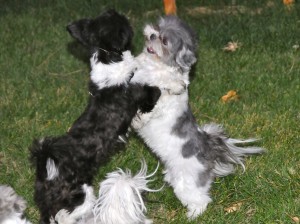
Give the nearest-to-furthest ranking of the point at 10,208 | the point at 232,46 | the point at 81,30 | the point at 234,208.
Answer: the point at 10,208
the point at 234,208
the point at 81,30
the point at 232,46

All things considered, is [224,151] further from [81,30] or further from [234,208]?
[81,30]

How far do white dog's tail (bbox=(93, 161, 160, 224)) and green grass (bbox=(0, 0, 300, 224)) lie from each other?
0.83 meters

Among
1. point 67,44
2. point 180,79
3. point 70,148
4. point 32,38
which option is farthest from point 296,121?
point 32,38

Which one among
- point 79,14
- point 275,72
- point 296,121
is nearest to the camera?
point 296,121

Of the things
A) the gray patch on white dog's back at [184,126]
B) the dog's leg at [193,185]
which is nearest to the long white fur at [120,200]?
the dog's leg at [193,185]

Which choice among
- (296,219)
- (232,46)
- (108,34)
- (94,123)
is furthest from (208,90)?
(296,219)

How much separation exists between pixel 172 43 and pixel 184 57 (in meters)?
0.18

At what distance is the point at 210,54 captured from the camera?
9602 mm

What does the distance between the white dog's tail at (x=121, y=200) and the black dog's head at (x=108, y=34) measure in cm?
142

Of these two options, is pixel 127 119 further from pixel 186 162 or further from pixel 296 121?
pixel 296 121

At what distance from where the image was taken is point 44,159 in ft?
19.0

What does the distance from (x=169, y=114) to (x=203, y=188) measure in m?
0.78

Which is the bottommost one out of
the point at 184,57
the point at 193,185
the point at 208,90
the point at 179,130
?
the point at 208,90

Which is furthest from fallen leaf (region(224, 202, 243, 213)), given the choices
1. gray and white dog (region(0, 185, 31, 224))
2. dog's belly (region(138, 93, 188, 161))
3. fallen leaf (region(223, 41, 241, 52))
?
fallen leaf (region(223, 41, 241, 52))
